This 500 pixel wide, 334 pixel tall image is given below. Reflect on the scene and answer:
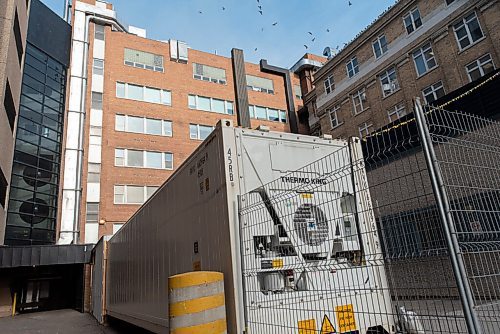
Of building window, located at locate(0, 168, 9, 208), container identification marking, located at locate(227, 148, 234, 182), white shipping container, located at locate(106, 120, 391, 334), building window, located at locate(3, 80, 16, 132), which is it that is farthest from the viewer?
building window, located at locate(0, 168, 9, 208)

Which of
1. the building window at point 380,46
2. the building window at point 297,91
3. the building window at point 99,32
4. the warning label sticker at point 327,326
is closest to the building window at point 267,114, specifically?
the building window at point 297,91

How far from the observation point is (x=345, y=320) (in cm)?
444

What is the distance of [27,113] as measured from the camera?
23.6m

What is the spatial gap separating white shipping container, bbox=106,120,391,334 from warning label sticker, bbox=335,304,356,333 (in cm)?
31

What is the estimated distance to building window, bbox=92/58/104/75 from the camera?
1133 inches

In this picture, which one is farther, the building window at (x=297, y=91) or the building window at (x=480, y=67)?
the building window at (x=297, y=91)

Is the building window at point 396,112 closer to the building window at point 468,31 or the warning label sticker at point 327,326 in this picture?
the building window at point 468,31

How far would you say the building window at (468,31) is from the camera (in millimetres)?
19891

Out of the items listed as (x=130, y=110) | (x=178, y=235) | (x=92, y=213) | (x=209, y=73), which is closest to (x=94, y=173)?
(x=92, y=213)

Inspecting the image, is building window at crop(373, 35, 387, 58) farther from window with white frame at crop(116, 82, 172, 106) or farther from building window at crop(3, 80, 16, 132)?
building window at crop(3, 80, 16, 132)

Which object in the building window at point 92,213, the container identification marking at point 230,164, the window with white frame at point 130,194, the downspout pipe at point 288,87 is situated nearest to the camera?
the container identification marking at point 230,164

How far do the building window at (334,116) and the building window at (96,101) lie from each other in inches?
745

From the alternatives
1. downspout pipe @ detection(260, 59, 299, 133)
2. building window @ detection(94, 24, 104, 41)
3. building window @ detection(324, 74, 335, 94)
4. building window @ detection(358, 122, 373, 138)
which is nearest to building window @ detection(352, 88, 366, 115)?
building window @ detection(358, 122, 373, 138)

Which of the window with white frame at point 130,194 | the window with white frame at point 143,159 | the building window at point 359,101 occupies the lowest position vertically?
the window with white frame at point 130,194
